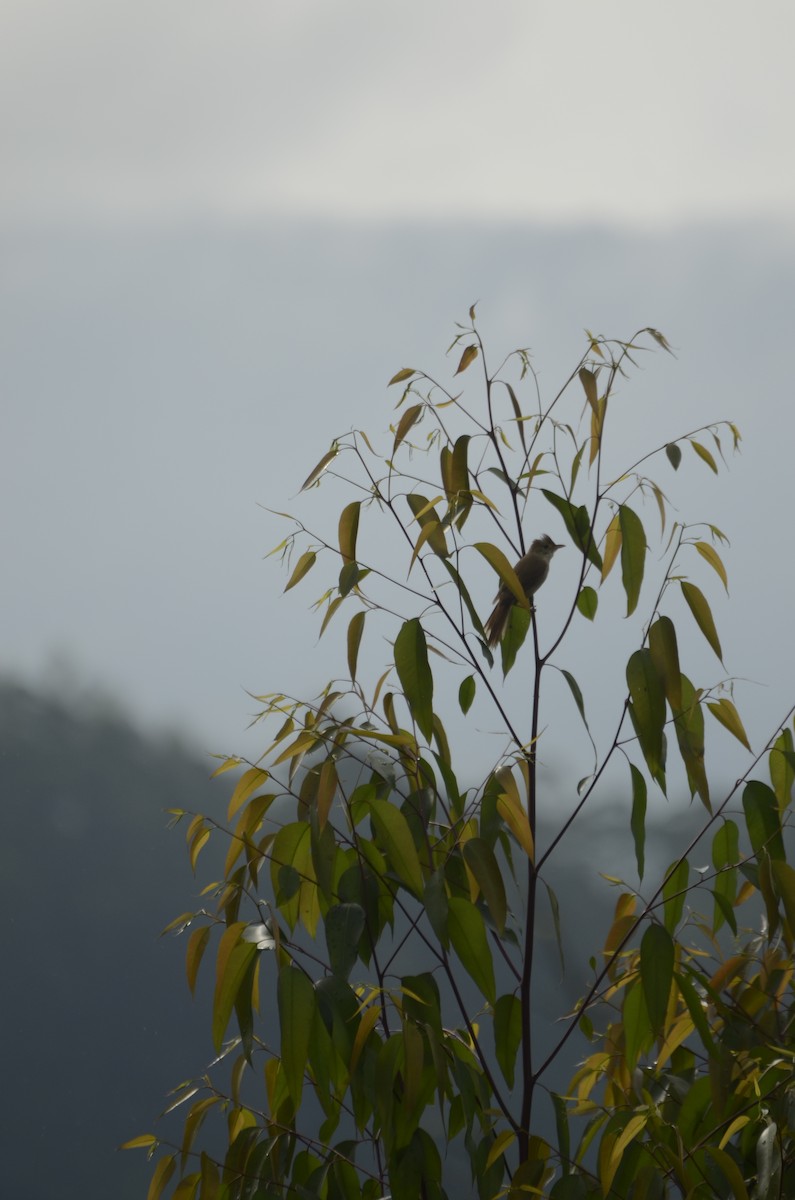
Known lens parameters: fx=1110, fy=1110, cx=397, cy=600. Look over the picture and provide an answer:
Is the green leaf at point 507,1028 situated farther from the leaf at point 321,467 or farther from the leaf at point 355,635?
the leaf at point 321,467

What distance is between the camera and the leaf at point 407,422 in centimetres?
108

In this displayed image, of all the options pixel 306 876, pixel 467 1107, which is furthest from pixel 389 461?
pixel 467 1107

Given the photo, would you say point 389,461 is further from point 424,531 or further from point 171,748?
point 171,748

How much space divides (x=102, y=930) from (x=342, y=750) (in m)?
1.73

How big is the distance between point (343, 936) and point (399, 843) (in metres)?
0.09

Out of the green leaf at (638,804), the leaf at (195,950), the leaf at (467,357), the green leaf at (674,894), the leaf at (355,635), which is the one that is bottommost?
the leaf at (195,950)

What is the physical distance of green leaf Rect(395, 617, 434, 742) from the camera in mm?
961

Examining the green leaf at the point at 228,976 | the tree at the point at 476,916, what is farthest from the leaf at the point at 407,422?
the green leaf at the point at 228,976

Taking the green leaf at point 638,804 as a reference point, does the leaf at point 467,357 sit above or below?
above

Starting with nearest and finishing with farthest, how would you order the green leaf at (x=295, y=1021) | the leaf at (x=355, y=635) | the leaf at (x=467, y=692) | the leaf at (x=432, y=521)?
the green leaf at (x=295, y=1021)
the leaf at (x=432, y=521)
the leaf at (x=355, y=635)
the leaf at (x=467, y=692)

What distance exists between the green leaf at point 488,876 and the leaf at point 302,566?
30cm

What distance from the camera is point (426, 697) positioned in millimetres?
969

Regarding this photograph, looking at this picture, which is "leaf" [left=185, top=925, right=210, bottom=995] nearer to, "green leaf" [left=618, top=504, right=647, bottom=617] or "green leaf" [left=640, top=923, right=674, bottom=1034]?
"green leaf" [left=640, top=923, right=674, bottom=1034]

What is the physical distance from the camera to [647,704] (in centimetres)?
97
